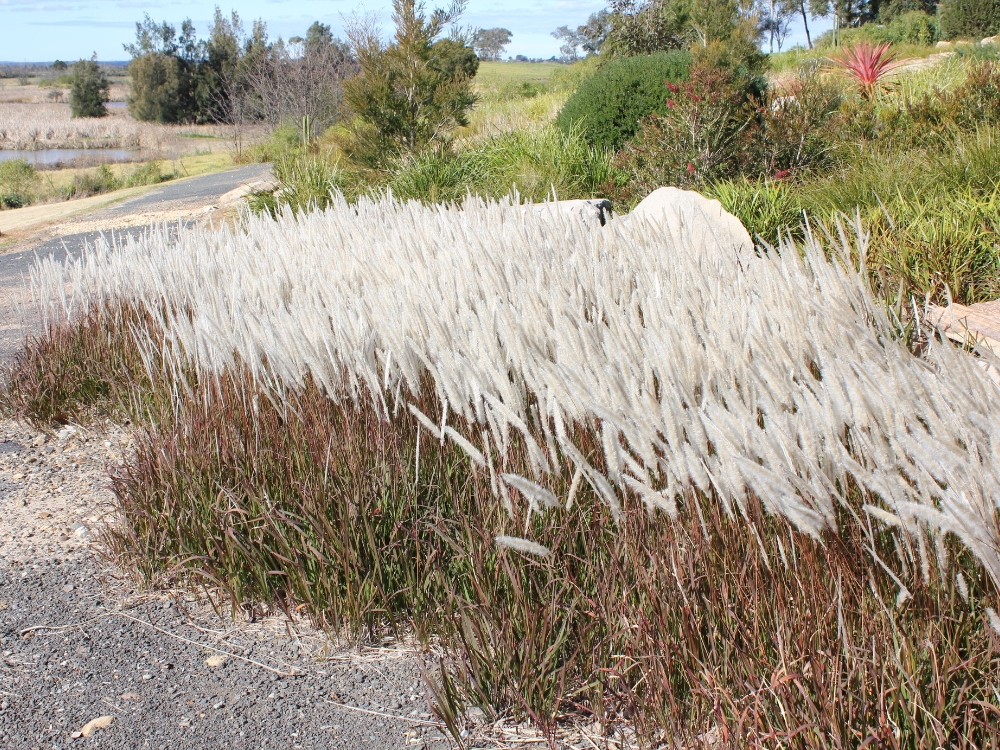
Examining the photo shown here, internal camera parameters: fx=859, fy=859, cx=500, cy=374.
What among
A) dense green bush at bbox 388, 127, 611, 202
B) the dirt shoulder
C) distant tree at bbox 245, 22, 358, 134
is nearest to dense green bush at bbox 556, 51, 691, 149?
dense green bush at bbox 388, 127, 611, 202

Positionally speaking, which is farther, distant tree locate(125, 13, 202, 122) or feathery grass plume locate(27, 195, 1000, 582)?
distant tree locate(125, 13, 202, 122)

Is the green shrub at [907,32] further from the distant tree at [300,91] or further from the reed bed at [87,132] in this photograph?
the reed bed at [87,132]

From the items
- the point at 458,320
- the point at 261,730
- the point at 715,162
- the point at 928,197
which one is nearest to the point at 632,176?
the point at 715,162

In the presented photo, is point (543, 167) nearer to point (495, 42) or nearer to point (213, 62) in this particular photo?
point (213, 62)

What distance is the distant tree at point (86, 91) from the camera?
55844 millimetres

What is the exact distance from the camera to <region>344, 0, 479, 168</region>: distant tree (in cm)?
1169

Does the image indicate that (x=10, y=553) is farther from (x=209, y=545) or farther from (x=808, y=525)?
(x=808, y=525)

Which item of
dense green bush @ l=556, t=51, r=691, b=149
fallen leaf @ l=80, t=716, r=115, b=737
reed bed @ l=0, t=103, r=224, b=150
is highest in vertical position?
reed bed @ l=0, t=103, r=224, b=150

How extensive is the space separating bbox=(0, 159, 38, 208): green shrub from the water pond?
6.06 meters

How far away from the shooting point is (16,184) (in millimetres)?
24047

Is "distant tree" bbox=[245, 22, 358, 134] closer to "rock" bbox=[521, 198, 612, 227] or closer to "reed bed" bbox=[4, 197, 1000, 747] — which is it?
"rock" bbox=[521, 198, 612, 227]

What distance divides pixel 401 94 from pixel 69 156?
99.5ft

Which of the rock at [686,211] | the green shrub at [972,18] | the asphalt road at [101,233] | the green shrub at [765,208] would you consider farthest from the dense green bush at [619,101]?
the green shrub at [972,18]

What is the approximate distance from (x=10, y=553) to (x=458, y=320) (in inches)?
74.6
